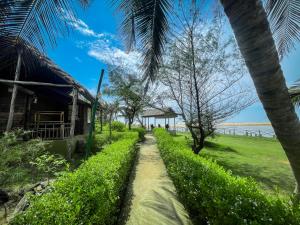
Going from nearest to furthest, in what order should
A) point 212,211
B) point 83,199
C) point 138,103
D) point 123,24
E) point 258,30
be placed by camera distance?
point 258,30 → point 83,199 → point 212,211 → point 123,24 → point 138,103

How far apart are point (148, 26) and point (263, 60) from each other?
11.1 feet

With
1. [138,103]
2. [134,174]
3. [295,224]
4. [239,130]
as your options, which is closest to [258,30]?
[295,224]

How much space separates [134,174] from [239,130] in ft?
121

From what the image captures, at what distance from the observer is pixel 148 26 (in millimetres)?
5473

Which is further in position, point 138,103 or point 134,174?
point 138,103

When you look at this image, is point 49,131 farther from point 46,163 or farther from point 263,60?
point 263,60

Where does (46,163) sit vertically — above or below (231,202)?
below

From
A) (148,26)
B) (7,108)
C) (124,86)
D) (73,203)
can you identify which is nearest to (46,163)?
(73,203)

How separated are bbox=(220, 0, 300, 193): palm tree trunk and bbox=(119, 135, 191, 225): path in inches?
154

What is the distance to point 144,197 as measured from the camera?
7.38 m

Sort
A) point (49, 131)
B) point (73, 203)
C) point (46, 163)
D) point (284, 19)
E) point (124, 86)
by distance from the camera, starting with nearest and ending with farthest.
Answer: point (73, 203) → point (284, 19) → point (46, 163) → point (49, 131) → point (124, 86)

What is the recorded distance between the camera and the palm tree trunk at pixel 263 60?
2.76 metres

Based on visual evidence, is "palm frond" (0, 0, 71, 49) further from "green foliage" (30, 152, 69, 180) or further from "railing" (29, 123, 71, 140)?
"railing" (29, 123, 71, 140)

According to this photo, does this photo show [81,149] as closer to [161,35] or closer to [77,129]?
[77,129]
